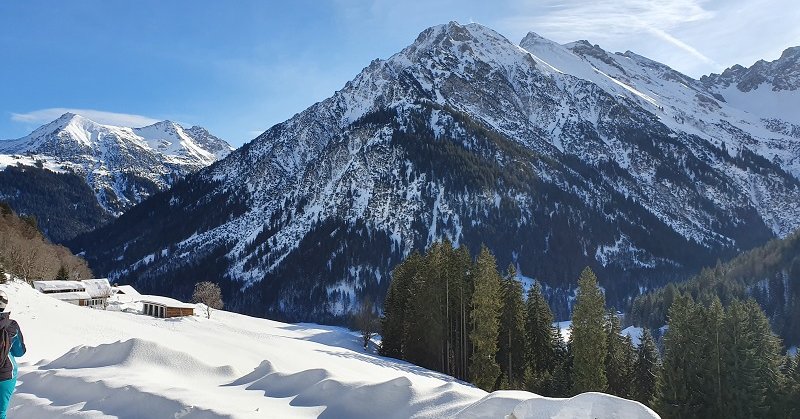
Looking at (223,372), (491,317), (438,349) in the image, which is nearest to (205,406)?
(223,372)

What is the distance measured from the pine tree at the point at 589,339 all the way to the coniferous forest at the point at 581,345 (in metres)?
0.07

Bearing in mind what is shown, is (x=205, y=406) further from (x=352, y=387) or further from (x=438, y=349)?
(x=438, y=349)

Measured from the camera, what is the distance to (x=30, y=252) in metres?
81.4

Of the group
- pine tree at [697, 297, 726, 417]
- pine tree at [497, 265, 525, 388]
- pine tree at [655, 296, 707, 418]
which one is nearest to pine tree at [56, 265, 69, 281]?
pine tree at [497, 265, 525, 388]

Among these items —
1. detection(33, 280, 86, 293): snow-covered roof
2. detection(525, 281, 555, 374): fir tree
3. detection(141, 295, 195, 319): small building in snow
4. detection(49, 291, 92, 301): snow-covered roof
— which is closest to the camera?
detection(525, 281, 555, 374): fir tree

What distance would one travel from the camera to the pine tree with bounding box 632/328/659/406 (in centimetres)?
4297

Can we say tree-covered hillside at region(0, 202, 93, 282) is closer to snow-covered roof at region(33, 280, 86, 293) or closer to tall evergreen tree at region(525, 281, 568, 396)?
snow-covered roof at region(33, 280, 86, 293)

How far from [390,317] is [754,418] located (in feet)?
119

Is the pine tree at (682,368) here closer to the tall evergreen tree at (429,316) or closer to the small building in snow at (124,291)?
the tall evergreen tree at (429,316)

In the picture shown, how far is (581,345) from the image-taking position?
126 feet

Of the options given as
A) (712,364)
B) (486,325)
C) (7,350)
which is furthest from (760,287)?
(7,350)

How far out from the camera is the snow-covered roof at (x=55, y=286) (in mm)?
70750

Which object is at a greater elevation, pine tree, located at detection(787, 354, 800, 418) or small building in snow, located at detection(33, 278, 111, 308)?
small building in snow, located at detection(33, 278, 111, 308)

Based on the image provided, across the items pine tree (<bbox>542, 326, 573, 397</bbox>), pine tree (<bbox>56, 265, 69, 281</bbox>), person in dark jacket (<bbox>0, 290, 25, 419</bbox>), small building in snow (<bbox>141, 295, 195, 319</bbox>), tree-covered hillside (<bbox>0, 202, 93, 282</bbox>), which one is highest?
tree-covered hillside (<bbox>0, 202, 93, 282</bbox>)
